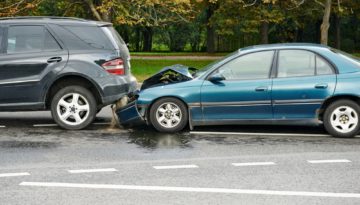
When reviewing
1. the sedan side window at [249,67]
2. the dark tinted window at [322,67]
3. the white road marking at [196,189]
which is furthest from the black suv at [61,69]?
the white road marking at [196,189]

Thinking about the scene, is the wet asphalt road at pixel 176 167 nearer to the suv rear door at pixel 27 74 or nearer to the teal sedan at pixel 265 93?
the teal sedan at pixel 265 93

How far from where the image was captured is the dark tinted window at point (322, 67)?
9016mm

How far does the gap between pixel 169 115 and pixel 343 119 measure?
262cm

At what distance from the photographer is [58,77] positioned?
9641 millimetres

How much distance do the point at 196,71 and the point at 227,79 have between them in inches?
33.6

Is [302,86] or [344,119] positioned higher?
[302,86]

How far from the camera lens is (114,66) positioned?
386 inches

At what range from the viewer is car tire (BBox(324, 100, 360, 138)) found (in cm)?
879

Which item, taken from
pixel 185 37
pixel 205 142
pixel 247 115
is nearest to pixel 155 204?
pixel 205 142

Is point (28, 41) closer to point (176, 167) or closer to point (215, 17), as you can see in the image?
point (176, 167)

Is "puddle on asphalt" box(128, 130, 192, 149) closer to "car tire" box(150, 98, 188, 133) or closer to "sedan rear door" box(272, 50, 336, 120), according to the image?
"car tire" box(150, 98, 188, 133)

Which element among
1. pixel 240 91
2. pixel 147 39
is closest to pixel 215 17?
pixel 147 39

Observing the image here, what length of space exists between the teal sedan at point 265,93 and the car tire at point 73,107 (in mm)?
716

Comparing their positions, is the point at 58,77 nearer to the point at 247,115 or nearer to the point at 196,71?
the point at 196,71
